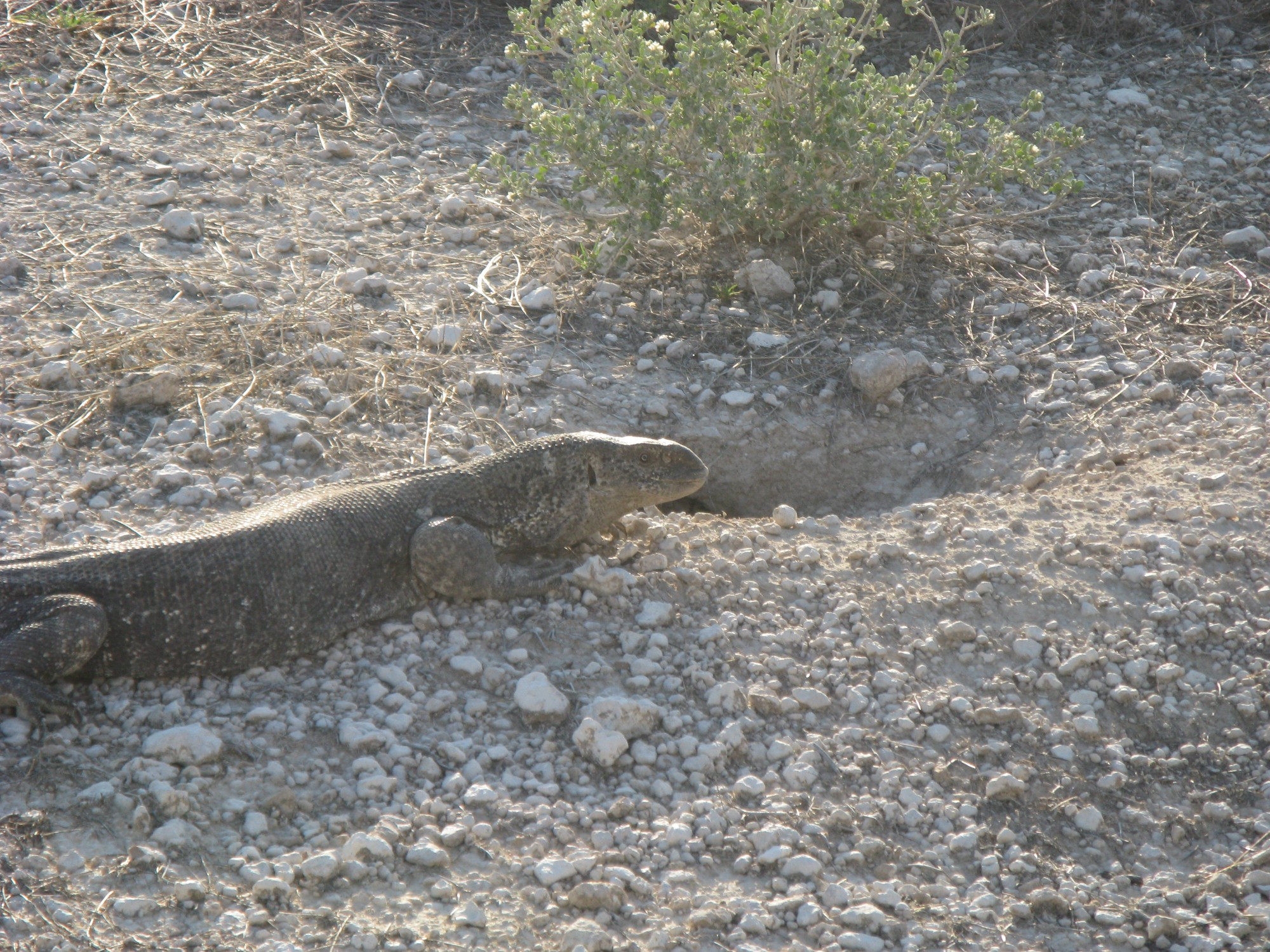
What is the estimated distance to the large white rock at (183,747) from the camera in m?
3.72

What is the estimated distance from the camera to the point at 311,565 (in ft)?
14.2

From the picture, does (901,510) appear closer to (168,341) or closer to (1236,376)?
(1236,376)

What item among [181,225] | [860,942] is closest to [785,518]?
[860,942]

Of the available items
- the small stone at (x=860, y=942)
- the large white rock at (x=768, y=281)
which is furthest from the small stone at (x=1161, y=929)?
the large white rock at (x=768, y=281)

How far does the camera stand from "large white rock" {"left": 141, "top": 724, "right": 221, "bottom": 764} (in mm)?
3725

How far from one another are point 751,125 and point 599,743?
3.90 metres

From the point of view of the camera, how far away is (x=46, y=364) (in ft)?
18.0

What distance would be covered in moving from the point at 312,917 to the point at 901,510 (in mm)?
2981

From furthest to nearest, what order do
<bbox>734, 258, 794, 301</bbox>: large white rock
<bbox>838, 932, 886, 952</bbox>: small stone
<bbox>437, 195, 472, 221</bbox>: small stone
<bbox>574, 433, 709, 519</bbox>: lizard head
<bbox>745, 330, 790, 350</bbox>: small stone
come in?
<bbox>437, 195, 472, 221</bbox>: small stone, <bbox>734, 258, 794, 301</bbox>: large white rock, <bbox>745, 330, 790, 350</bbox>: small stone, <bbox>574, 433, 709, 519</bbox>: lizard head, <bbox>838, 932, 886, 952</bbox>: small stone

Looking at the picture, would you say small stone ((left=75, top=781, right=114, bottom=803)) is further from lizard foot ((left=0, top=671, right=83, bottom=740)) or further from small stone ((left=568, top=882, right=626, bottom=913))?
small stone ((left=568, top=882, right=626, bottom=913))

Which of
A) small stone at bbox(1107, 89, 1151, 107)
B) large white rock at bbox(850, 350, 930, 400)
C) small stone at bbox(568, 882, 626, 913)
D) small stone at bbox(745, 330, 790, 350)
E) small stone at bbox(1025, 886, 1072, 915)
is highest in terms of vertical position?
small stone at bbox(1107, 89, 1151, 107)

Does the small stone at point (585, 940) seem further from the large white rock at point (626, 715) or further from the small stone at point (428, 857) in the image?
the large white rock at point (626, 715)

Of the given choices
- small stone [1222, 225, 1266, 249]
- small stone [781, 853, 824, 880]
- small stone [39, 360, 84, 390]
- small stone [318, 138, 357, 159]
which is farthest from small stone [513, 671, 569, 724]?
small stone [1222, 225, 1266, 249]

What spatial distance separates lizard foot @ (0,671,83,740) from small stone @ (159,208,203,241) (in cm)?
346
